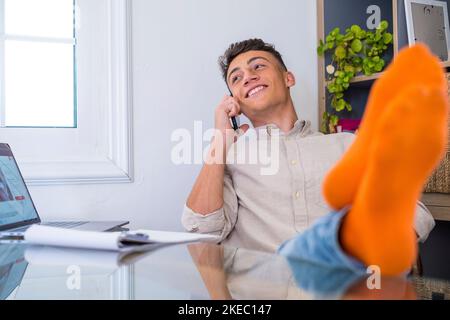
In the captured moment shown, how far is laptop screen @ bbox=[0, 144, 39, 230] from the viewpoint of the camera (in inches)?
48.9

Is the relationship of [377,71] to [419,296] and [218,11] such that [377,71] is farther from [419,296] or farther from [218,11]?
[419,296]

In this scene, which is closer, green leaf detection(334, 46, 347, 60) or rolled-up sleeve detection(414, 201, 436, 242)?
rolled-up sleeve detection(414, 201, 436, 242)

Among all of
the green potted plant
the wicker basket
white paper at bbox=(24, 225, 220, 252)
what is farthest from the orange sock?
the green potted plant

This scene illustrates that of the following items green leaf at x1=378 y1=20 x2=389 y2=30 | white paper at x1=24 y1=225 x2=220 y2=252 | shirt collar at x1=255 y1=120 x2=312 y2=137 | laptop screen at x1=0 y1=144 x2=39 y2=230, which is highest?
green leaf at x1=378 y1=20 x2=389 y2=30

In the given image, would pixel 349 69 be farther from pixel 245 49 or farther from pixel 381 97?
pixel 381 97

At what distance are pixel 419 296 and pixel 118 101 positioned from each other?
52.5 inches

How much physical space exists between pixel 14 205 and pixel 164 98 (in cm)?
68

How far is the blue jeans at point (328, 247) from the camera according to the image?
0.57 meters

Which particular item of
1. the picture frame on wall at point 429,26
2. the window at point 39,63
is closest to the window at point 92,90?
the window at point 39,63

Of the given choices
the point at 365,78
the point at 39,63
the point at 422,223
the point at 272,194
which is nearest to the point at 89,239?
the point at 272,194

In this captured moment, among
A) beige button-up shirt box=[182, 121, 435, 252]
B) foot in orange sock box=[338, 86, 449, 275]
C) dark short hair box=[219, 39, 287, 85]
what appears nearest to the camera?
foot in orange sock box=[338, 86, 449, 275]

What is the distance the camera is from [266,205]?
1.40m

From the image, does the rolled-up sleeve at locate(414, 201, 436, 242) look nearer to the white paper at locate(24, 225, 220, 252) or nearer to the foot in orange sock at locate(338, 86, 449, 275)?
the white paper at locate(24, 225, 220, 252)

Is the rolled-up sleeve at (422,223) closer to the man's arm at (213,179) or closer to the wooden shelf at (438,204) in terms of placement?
the wooden shelf at (438,204)
